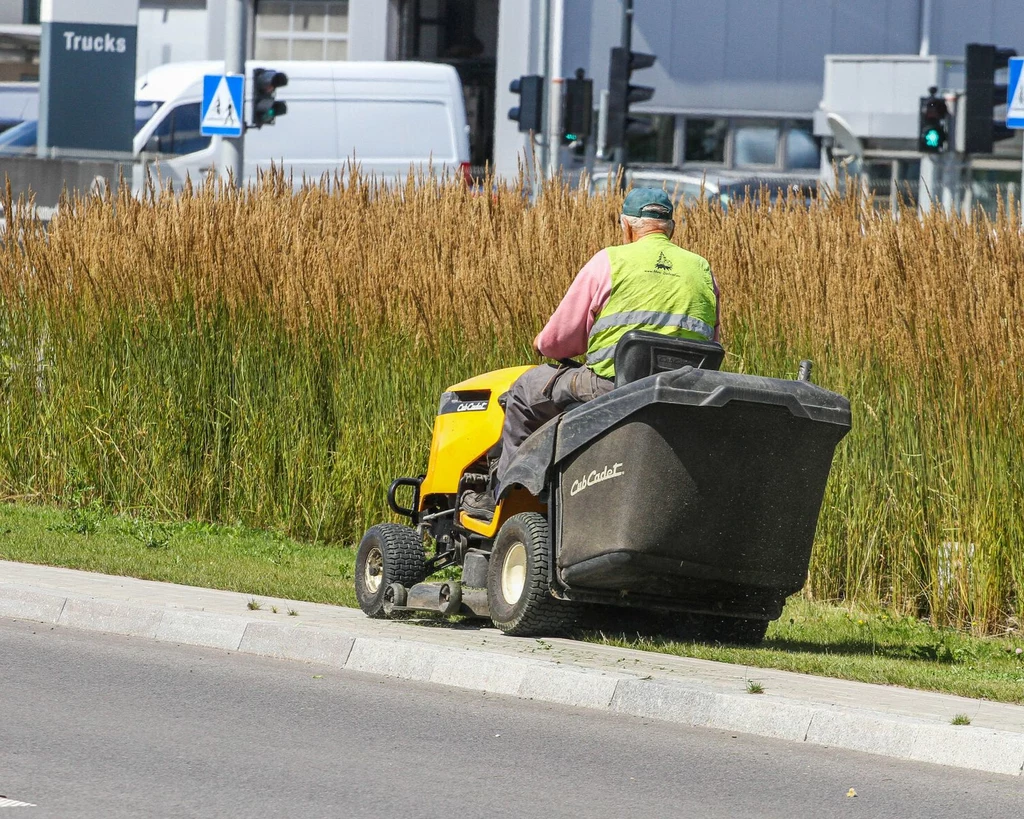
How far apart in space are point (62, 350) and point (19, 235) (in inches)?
40.7

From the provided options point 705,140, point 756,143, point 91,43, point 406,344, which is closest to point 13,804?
point 406,344

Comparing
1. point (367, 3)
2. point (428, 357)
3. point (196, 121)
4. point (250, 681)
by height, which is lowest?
point (250, 681)

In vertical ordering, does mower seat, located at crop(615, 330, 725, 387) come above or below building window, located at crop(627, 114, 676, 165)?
below

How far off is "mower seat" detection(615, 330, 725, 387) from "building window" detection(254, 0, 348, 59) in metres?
31.5

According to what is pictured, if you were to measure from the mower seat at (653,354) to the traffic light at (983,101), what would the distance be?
1466 centimetres

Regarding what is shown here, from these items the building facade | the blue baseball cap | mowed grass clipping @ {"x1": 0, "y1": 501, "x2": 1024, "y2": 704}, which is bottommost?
mowed grass clipping @ {"x1": 0, "y1": 501, "x2": 1024, "y2": 704}

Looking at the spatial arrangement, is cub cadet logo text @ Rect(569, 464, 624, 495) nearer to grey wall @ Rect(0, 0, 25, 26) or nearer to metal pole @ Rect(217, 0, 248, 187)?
metal pole @ Rect(217, 0, 248, 187)

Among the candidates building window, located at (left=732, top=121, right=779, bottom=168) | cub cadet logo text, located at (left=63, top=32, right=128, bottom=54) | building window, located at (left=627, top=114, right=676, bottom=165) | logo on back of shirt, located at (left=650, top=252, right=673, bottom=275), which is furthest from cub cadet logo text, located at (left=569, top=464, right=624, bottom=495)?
building window, located at (left=732, top=121, right=779, bottom=168)

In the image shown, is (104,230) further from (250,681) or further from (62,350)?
(250,681)

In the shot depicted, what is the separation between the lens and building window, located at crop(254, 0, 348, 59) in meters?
39.0

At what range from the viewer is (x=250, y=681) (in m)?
8.22

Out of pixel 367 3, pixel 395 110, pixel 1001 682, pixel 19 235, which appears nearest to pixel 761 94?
pixel 367 3

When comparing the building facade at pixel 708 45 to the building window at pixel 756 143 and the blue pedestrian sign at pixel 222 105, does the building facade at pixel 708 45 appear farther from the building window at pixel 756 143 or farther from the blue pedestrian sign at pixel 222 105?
the blue pedestrian sign at pixel 222 105

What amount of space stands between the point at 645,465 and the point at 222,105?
42.2 feet
